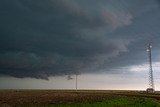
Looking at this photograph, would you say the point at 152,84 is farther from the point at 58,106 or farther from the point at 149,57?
the point at 58,106

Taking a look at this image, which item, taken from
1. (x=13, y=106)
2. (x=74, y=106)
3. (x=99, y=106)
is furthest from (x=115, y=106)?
(x=13, y=106)

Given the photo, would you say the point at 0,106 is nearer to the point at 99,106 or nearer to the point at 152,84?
the point at 99,106

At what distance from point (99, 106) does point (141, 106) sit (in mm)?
7112

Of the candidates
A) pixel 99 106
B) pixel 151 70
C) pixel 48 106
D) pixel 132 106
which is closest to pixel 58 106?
pixel 48 106

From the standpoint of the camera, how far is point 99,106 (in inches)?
2157

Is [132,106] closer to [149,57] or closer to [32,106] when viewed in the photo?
[32,106]

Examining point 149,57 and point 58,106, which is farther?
point 149,57

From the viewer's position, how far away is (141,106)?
53375mm

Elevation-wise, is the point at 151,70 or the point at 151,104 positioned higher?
the point at 151,70

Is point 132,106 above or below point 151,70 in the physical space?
below

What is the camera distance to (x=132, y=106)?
2126 inches

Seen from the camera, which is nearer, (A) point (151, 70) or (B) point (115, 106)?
(B) point (115, 106)

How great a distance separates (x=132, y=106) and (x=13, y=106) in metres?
20.6

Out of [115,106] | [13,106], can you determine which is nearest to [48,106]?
[13,106]
